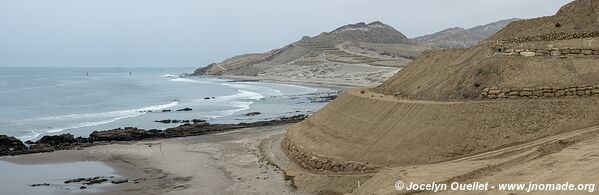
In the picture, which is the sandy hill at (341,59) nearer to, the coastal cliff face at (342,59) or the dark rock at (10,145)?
the coastal cliff face at (342,59)

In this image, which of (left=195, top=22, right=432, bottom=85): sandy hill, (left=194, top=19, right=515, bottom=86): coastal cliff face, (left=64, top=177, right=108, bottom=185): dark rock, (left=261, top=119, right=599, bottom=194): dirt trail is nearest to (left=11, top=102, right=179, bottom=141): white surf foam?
(left=64, top=177, right=108, bottom=185): dark rock

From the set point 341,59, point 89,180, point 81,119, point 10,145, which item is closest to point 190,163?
point 89,180

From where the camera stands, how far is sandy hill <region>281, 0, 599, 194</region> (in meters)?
11.9

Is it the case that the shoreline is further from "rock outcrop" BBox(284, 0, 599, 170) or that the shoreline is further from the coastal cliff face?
the coastal cliff face

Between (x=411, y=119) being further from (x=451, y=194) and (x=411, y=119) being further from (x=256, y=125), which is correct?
(x=256, y=125)

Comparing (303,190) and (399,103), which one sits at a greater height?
(399,103)

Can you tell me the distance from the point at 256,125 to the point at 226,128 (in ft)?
7.35

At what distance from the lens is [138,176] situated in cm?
1966

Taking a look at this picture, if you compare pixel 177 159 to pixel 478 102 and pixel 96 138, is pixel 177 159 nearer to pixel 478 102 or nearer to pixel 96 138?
pixel 96 138

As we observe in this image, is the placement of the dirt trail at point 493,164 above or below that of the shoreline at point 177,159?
above

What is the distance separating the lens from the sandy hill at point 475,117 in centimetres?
1193

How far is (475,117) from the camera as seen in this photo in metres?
14.5

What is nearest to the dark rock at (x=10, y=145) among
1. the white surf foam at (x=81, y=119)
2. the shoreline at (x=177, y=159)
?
the shoreline at (x=177, y=159)

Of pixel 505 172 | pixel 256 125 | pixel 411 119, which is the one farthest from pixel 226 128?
pixel 505 172
